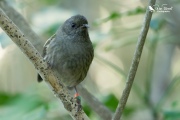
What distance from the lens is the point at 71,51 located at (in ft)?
14.4

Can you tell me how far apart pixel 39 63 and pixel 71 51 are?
1028 mm

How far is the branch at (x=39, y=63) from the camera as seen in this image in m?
3.17

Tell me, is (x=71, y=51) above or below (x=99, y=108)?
above

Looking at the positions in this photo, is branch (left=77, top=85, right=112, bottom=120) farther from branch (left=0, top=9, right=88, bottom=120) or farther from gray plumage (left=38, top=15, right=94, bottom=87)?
branch (left=0, top=9, right=88, bottom=120)

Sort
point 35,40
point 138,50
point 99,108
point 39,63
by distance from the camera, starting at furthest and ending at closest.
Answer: point 35,40, point 99,108, point 39,63, point 138,50

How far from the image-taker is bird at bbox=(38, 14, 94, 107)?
435 centimetres

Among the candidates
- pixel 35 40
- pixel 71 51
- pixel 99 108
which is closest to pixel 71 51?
pixel 71 51

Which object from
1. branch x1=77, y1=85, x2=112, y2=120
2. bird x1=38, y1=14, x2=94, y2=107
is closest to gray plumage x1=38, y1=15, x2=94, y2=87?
bird x1=38, y1=14, x2=94, y2=107

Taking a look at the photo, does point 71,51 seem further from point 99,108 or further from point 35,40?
point 99,108

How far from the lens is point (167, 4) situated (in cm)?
387

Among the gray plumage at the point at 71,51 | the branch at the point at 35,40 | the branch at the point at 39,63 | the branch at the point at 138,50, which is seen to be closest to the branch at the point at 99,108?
the branch at the point at 35,40

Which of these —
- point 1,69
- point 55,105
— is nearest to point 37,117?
point 55,105

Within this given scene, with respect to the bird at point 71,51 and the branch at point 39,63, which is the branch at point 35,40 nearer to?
the bird at point 71,51

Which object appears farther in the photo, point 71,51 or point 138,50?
point 71,51
